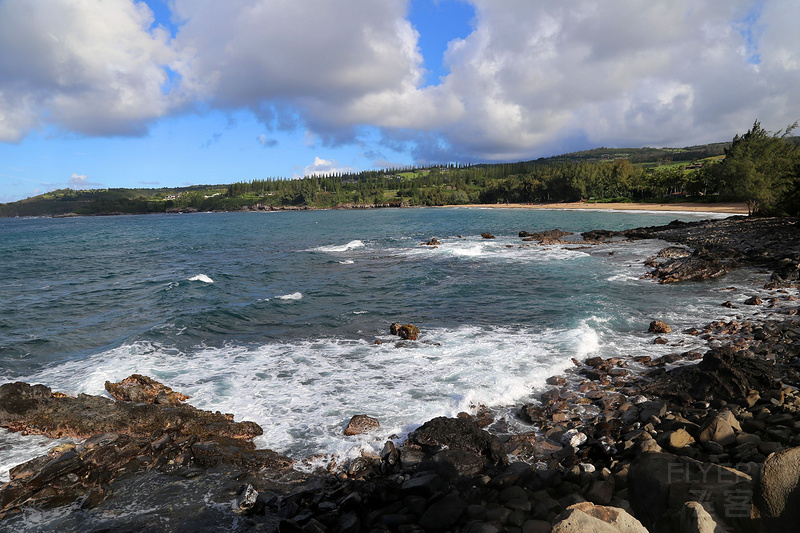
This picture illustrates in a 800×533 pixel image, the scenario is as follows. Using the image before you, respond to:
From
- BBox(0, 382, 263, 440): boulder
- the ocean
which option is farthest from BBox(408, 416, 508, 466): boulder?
BBox(0, 382, 263, 440): boulder

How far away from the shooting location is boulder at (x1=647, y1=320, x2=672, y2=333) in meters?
16.3

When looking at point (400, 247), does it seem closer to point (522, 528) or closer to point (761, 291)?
point (761, 291)

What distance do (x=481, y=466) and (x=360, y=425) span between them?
3.20m

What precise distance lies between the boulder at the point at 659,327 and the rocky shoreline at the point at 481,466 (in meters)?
3.19

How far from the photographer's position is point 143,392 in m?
12.2

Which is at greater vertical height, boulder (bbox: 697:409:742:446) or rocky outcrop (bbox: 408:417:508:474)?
boulder (bbox: 697:409:742:446)

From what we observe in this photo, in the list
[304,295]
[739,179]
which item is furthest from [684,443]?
[739,179]

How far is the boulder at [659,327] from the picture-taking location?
16.3m

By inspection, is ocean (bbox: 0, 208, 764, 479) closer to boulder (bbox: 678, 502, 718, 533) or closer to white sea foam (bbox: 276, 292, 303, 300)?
white sea foam (bbox: 276, 292, 303, 300)

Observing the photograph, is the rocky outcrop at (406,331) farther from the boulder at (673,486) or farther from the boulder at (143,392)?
the boulder at (673,486)

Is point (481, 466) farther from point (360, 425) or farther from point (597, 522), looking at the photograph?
point (597, 522)

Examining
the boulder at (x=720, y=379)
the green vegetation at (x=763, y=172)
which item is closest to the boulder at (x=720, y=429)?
the boulder at (x=720, y=379)

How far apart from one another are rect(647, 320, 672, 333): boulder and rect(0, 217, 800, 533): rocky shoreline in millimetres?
3186

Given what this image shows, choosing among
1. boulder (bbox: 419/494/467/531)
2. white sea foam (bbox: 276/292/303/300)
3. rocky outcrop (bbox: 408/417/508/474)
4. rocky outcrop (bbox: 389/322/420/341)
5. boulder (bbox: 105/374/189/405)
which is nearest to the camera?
boulder (bbox: 419/494/467/531)
